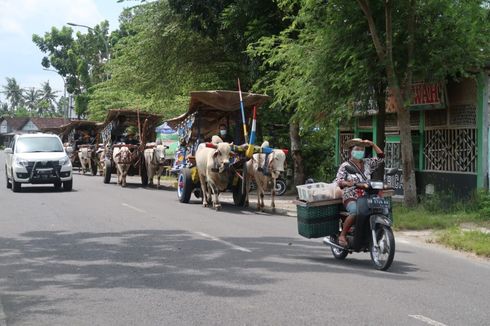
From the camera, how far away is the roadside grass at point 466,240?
422 inches

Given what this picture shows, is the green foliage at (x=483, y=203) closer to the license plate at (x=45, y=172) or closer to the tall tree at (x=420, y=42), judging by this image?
the tall tree at (x=420, y=42)

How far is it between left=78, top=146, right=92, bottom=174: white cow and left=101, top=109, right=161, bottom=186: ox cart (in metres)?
6.17

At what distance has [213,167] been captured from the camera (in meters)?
16.1

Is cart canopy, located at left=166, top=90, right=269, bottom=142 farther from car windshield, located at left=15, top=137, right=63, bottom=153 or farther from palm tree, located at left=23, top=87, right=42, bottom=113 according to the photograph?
palm tree, located at left=23, top=87, right=42, bottom=113

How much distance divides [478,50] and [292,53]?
4.53 metres

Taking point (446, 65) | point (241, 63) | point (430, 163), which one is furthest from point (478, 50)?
point (241, 63)

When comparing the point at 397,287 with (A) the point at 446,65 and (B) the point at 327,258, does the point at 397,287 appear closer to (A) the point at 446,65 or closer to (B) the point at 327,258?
(B) the point at 327,258

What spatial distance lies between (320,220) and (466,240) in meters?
3.53

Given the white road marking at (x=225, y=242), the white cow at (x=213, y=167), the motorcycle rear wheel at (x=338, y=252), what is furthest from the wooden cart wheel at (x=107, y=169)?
the motorcycle rear wheel at (x=338, y=252)

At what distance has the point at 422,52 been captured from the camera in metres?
15.4

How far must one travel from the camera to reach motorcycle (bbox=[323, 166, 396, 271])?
8500 mm

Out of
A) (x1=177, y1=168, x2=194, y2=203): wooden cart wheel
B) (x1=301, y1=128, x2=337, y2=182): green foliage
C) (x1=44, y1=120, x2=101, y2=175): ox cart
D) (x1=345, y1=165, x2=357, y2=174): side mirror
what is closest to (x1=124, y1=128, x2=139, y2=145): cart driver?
(x1=44, y1=120, x2=101, y2=175): ox cart

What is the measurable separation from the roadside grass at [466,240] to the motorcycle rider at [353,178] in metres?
2.87

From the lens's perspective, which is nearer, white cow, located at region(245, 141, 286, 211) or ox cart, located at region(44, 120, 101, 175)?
white cow, located at region(245, 141, 286, 211)
